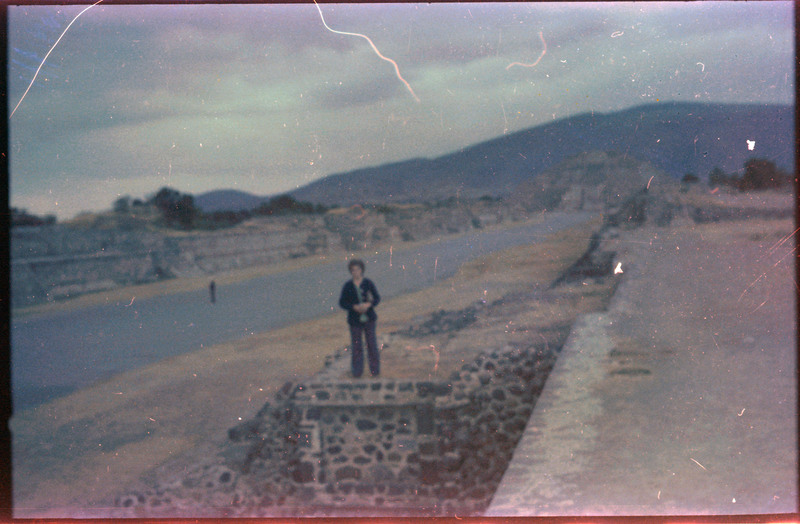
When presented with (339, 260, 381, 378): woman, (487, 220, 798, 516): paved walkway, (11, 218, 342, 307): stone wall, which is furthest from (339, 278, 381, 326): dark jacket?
(487, 220, 798, 516): paved walkway

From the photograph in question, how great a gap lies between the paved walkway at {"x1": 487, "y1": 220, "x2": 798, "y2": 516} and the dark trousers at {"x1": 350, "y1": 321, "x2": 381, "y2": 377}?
1174 millimetres

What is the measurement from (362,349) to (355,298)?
1.46 ft

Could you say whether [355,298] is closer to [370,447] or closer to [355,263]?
[355,263]

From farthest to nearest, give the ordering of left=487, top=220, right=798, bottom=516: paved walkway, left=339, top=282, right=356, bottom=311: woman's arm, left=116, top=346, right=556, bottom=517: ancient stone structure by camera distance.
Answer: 1. left=116, top=346, right=556, bottom=517: ancient stone structure
2. left=339, top=282, right=356, bottom=311: woman's arm
3. left=487, top=220, right=798, bottom=516: paved walkway

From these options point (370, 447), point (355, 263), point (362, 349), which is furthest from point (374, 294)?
point (370, 447)

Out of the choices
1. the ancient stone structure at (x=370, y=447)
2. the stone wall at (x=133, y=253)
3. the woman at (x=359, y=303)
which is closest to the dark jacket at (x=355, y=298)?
the woman at (x=359, y=303)

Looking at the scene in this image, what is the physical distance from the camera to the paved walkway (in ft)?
9.42

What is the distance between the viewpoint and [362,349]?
133 inches

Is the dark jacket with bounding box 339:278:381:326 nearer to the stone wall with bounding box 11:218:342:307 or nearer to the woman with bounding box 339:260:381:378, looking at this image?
the woman with bounding box 339:260:381:378

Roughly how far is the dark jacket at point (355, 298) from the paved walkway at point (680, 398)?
1417 mm

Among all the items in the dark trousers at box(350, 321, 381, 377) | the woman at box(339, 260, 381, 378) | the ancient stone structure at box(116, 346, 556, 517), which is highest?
the woman at box(339, 260, 381, 378)

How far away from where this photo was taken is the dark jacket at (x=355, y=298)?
3.17 m

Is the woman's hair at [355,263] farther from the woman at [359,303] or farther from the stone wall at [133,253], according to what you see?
the stone wall at [133,253]

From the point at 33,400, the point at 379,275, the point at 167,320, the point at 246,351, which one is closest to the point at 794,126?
the point at 379,275
